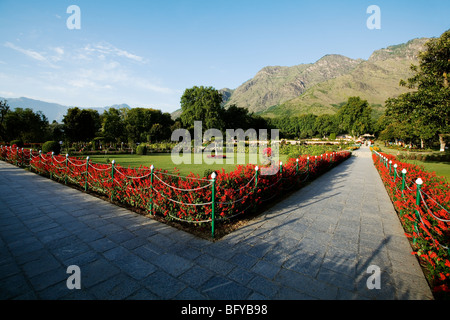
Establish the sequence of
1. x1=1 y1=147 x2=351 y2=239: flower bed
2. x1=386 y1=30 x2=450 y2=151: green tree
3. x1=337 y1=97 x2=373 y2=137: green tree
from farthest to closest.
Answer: x1=337 y1=97 x2=373 y2=137: green tree, x1=386 y1=30 x2=450 y2=151: green tree, x1=1 y1=147 x2=351 y2=239: flower bed

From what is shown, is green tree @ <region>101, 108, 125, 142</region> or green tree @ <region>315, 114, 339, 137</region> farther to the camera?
green tree @ <region>315, 114, 339, 137</region>

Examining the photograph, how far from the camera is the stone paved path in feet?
8.57

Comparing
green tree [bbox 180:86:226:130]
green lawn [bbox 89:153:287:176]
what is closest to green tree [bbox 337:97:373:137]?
green tree [bbox 180:86:226:130]

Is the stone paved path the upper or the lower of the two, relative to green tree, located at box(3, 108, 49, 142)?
lower

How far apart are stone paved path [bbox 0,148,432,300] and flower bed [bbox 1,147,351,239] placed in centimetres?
46

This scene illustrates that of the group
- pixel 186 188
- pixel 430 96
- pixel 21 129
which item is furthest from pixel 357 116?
pixel 21 129

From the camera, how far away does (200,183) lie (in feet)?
16.5

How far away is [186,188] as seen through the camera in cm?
471

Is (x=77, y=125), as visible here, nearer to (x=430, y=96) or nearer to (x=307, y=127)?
(x=430, y=96)

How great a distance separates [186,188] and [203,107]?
34.5 m

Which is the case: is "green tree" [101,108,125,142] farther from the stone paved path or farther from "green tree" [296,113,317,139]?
"green tree" [296,113,317,139]

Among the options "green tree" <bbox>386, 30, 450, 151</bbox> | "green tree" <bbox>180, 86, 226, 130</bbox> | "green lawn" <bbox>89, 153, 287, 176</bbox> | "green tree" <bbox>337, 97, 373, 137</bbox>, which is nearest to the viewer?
"green lawn" <bbox>89, 153, 287, 176</bbox>

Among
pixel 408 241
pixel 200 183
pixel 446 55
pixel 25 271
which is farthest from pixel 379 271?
pixel 446 55

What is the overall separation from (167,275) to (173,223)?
193 centimetres
